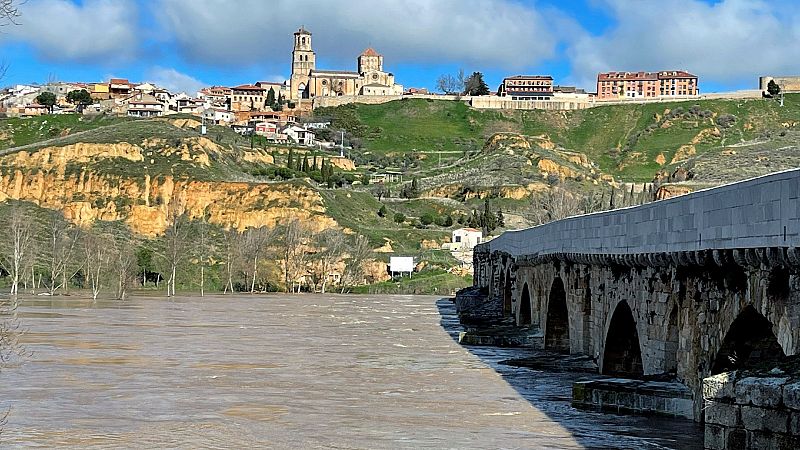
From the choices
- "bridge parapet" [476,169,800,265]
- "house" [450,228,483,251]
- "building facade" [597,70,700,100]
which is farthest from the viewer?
"building facade" [597,70,700,100]

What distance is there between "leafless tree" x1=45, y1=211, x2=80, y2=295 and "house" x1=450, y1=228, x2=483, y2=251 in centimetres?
3236

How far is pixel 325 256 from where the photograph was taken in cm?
9181

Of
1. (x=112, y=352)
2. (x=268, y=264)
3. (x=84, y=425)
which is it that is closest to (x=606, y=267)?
(x=84, y=425)

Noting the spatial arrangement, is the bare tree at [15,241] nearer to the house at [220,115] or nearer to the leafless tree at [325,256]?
the leafless tree at [325,256]

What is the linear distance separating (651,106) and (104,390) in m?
152

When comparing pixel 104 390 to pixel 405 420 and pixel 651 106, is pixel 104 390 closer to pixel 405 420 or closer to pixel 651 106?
pixel 405 420

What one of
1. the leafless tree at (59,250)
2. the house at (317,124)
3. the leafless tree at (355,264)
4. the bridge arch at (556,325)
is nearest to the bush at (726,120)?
the house at (317,124)

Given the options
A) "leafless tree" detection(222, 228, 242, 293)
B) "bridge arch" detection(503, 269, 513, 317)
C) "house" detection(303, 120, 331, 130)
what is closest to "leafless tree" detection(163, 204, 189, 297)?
"leafless tree" detection(222, 228, 242, 293)

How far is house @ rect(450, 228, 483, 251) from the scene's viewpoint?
97.6m

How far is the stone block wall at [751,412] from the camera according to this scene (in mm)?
9508

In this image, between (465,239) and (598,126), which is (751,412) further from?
(598,126)

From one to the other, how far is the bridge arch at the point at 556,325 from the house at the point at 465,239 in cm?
6517

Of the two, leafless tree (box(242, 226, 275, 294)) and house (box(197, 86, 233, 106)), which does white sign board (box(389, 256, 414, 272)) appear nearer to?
leafless tree (box(242, 226, 275, 294))

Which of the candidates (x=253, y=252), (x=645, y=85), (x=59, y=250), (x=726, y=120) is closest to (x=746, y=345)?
(x=59, y=250)
